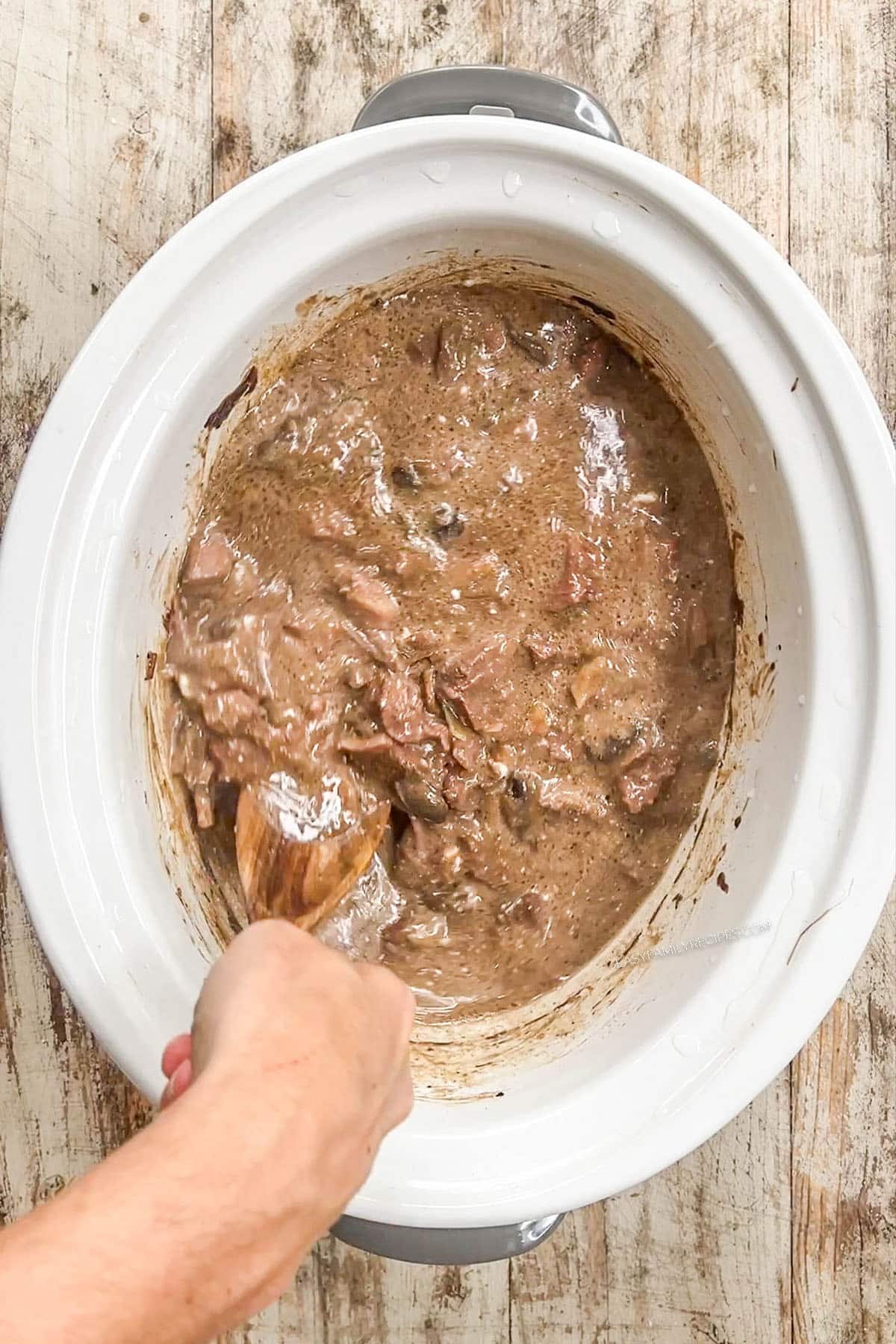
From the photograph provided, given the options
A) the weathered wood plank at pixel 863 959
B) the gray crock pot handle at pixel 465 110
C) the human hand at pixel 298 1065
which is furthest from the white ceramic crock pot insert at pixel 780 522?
the weathered wood plank at pixel 863 959

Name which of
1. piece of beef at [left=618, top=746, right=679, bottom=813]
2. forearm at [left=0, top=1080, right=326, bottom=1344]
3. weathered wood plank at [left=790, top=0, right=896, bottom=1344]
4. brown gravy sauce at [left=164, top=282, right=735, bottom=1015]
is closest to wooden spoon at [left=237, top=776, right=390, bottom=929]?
brown gravy sauce at [left=164, top=282, right=735, bottom=1015]

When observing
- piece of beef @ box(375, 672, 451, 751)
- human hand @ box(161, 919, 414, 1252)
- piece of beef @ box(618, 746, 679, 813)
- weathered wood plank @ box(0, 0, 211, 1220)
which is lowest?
human hand @ box(161, 919, 414, 1252)

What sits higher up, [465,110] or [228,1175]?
[465,110]

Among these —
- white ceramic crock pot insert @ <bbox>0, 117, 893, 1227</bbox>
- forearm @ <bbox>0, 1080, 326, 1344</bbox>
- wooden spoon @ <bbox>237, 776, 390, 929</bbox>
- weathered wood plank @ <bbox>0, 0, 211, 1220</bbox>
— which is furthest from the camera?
weathered wood plank @ <bbox>0, 0, 211, 1220</bbox>

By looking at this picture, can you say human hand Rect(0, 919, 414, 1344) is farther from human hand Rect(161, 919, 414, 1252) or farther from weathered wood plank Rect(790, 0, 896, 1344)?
weathered wood plank Rect(790, 0, 896, 1344)

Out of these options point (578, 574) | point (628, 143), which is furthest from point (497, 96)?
point (578, 574)

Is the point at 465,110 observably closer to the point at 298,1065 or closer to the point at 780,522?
the point at 780,522
